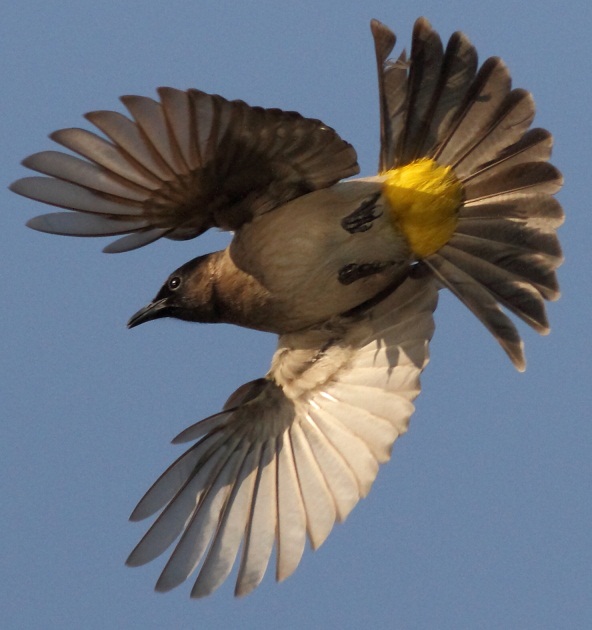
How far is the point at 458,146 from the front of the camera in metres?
8.42

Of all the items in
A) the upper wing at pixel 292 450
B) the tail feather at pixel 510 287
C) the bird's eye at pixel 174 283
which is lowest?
the upper wing at pixel 292 450

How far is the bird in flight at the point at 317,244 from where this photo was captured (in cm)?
818

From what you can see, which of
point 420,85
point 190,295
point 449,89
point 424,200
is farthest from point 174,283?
point 449,89

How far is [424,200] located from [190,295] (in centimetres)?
141

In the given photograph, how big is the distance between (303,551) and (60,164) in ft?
7.59

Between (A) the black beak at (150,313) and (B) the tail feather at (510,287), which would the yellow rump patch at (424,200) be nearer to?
(B) the tail feather at (510,287)

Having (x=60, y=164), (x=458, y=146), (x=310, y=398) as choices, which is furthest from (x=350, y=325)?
(x=60, y=164)

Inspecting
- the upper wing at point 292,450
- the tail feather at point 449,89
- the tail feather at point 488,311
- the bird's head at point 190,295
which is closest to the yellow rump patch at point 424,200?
the tail feather at point 449,89

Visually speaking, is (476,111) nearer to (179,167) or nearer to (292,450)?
(179,167)

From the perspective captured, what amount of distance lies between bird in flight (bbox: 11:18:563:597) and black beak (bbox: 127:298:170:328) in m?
0.14

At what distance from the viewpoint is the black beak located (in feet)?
30.0

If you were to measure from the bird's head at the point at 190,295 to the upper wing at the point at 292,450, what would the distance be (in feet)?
1.56

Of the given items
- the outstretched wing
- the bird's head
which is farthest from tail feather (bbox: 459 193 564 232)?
the bird's head

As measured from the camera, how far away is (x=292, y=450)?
351 inches
